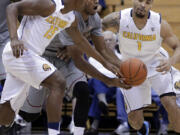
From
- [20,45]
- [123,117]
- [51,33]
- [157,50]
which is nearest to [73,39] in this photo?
[51,33]

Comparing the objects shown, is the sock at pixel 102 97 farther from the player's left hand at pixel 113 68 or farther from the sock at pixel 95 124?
the player's left hand at pixel 113 68

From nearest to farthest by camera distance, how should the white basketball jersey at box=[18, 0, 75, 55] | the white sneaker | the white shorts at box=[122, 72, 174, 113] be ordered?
the white basketball jersey at box=[18, 0, 75, 55], the white shorts at box=[122, 72, 174, 113], the white sneaker

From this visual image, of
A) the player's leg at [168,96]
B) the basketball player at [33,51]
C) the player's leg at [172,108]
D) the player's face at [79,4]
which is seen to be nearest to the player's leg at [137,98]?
the player's leg at [168,96]

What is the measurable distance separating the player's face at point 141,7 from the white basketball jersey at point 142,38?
99 mm

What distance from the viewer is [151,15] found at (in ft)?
16.3

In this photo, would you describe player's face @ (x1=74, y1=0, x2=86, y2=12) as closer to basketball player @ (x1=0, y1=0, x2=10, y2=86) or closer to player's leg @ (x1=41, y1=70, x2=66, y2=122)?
player's leg @ (x1=41, y1=70, x2=66, y2=122)

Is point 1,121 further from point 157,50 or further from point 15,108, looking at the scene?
point 157,50

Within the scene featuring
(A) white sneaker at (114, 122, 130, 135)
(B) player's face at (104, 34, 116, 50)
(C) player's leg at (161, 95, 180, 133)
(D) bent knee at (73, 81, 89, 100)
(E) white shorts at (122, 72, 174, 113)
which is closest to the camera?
(D) bent knee at (73, 81, 89, 100)

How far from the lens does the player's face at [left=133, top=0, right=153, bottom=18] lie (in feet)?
15.9

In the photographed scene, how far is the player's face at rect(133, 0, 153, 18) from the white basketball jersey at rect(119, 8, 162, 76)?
0.10 meters

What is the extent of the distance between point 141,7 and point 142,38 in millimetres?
387

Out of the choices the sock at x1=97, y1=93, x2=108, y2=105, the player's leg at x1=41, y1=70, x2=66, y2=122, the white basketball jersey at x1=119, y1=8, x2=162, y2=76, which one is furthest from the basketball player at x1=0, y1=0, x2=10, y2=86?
the sock at x1=97, y1=93, x2=108, y2=105

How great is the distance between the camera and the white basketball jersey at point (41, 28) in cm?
414

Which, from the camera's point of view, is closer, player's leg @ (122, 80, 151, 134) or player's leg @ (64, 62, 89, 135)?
player's leg @ (64, 62, 89, 135)
